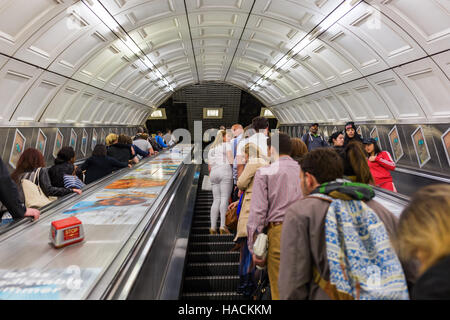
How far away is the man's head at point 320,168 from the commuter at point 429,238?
54 cm

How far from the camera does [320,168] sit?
1.52 m

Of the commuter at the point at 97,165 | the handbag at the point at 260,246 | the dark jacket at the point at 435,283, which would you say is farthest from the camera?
the commuter at the point at 97,165

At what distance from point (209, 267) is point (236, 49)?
34.6 ft

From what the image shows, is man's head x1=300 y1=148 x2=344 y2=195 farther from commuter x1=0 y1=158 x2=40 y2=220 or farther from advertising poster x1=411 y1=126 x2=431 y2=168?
advertising poster x1=411 y1=126 x2=431 y2=168

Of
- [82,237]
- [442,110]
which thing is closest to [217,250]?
[82,237]

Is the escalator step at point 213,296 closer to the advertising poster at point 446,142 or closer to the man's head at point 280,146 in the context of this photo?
the man's head at point 280,146

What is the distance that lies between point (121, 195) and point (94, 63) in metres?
6.66

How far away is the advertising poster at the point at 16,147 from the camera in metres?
6.39

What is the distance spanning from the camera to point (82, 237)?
239cm

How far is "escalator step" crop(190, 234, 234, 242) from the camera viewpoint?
480cm

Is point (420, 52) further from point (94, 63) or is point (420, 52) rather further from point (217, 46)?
point (94, 63)

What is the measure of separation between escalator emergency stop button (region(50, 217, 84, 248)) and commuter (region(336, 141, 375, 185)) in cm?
236

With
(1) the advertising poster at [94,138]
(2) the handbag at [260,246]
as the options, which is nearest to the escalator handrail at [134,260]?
(2) the handbag at [260,246]

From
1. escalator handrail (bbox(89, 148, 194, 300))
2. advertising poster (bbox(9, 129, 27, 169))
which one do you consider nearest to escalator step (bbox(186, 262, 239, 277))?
escalator handrail (bbox(89, 148, 194, 300))
